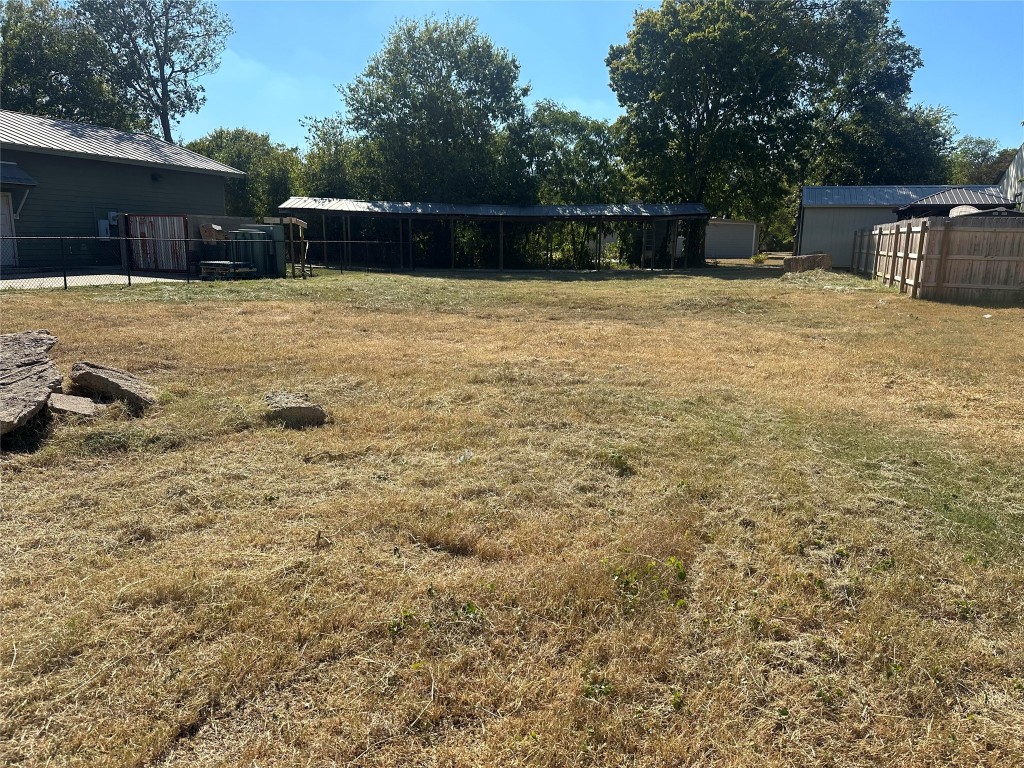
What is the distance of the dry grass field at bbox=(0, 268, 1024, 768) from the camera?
2.23 metres

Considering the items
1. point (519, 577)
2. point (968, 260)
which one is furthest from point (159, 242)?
point (968, 260)

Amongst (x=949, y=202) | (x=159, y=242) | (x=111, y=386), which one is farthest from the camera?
(x=949, y=202)

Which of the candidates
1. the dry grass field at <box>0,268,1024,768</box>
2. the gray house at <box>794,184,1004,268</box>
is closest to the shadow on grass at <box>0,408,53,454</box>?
the dry grass field at <box>0,268,1024,768</box>

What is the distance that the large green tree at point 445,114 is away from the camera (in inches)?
1287

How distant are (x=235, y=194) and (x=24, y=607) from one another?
43312 mm

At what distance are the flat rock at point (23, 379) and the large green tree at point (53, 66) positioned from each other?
111 feet

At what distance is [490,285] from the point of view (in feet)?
66.8

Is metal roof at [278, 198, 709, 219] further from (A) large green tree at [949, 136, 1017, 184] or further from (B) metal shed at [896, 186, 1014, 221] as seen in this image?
(A) large green tree at [949, 136, 1017, 184]

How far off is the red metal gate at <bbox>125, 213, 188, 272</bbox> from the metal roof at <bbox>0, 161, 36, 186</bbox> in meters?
2.70

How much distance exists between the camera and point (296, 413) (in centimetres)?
546

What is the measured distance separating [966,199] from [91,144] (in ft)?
105

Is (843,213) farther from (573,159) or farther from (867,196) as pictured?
(573,159)

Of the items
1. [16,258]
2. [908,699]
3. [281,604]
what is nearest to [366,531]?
[281,604]

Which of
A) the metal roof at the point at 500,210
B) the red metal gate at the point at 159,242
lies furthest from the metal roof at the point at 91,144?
the metal roof at the point at 500,210
